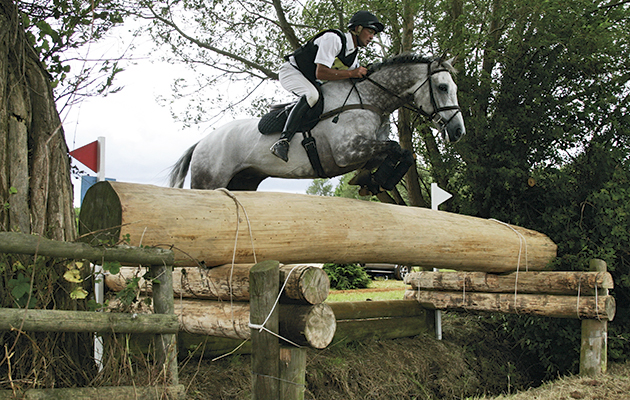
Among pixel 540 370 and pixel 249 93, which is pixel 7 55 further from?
pixel 249 93

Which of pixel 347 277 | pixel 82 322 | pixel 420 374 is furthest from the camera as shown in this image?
pixel 347 277

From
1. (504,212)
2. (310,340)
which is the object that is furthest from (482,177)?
(310,340)

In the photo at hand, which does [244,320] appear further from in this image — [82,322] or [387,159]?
[387,159]

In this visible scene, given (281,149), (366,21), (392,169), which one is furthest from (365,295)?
(366,21)

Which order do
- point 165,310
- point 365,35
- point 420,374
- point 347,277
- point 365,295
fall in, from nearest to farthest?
point 165,310, point 365,35, point 420,374, point 365,295, point 347,277

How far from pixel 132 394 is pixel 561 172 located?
4.92m

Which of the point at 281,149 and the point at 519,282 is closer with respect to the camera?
the point at 281,149

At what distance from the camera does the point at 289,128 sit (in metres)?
3.97

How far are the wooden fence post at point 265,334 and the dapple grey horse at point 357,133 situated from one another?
75.4 inches

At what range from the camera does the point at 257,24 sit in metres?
9.93

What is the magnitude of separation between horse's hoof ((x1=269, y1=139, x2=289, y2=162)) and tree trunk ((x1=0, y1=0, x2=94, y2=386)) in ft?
5.48

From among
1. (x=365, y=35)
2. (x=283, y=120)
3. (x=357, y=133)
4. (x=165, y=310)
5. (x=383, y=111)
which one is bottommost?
(x=165, y=310)

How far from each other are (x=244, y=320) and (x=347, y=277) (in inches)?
347

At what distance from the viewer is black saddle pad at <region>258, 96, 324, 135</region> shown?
4053 mm
